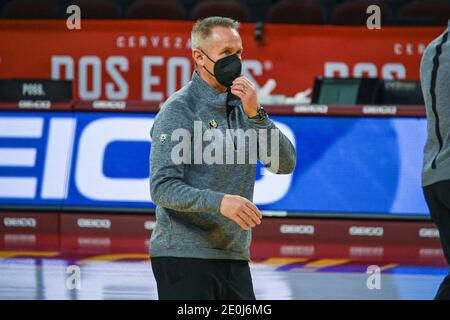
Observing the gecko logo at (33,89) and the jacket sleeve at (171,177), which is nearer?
the jacket sleeve at (171,177)

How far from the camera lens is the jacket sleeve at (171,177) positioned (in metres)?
4.71

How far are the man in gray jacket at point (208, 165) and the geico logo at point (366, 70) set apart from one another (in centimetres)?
886

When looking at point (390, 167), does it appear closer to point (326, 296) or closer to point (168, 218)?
point (326, 296)

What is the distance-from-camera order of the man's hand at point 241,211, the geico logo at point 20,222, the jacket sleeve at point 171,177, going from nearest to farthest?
the man's hand at point 241,211 < the jacket sleeve at point 171,177 < the geico logo at point 20,222

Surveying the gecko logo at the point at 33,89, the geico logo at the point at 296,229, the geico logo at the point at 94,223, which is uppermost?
the gecko logo at the point at 33,89

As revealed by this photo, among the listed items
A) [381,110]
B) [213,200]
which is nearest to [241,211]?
[213,200]

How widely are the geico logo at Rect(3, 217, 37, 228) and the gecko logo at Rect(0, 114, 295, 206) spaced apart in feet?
0.69

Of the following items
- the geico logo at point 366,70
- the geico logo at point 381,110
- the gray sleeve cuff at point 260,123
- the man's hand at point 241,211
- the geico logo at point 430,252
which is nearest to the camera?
the man's hand at point 241,211

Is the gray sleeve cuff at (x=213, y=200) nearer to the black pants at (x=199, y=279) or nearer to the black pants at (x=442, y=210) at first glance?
the black pants at (x=199, y=279)

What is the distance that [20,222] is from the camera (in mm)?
10891

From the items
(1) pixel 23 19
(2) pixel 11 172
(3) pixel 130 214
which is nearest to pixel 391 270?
(3) pixel 130 214

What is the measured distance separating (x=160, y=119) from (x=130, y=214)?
5910 mm

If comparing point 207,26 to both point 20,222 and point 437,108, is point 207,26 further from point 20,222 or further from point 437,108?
point 20,222

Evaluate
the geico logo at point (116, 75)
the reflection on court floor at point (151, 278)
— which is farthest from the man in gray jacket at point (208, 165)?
the geico logo at point (116, 75)
